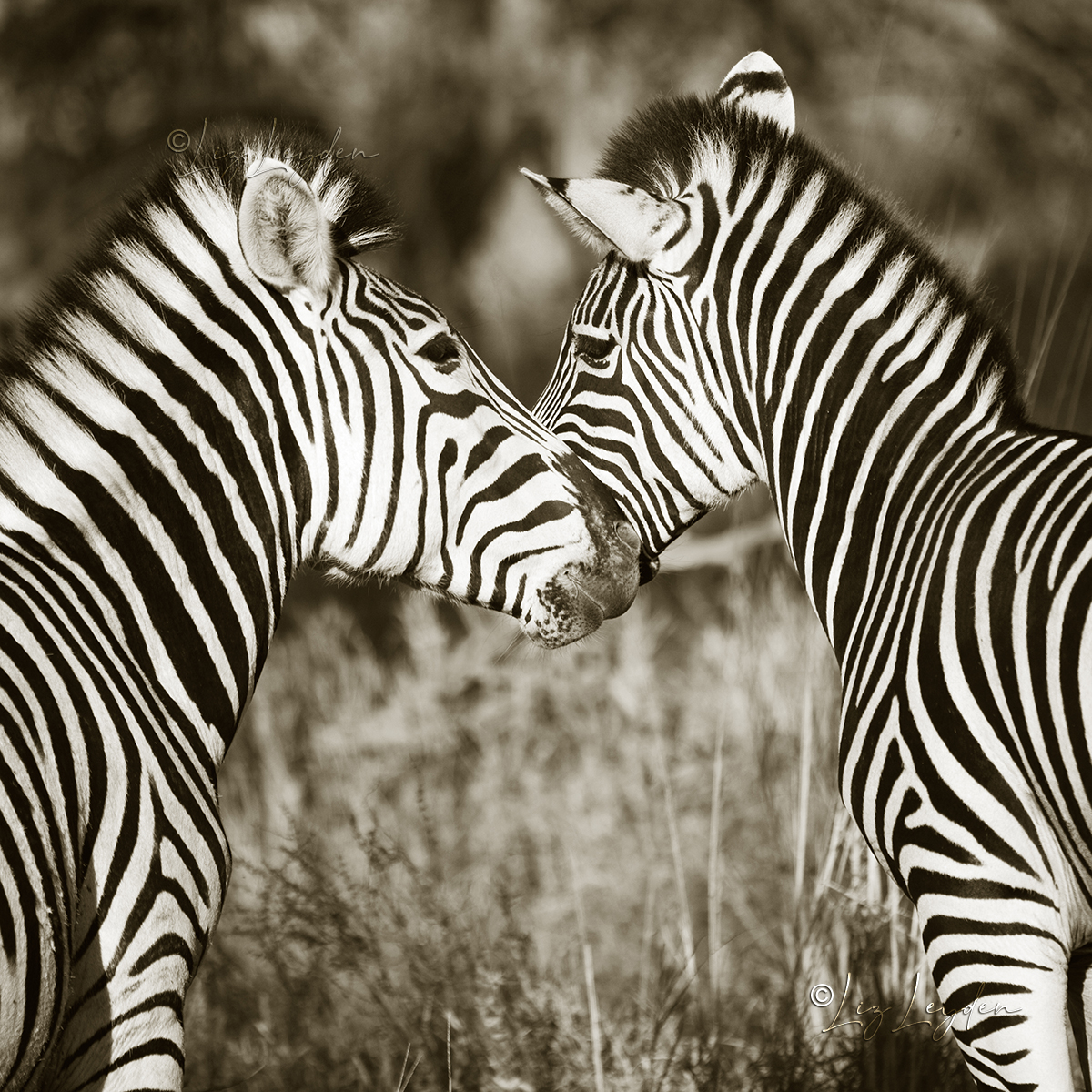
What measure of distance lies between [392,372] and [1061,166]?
30.3 ft

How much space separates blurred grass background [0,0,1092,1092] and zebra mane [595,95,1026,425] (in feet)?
1.47

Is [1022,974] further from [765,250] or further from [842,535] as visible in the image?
[765,250]

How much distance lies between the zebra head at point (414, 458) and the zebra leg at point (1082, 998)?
132cm

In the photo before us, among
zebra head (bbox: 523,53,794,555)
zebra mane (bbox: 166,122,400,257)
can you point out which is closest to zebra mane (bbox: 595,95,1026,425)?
zebra head (bbox: 523,53,794,555)

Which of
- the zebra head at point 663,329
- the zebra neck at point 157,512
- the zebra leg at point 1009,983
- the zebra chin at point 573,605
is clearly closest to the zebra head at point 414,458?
the zebra chin at point 573,605

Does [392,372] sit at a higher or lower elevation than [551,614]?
higher

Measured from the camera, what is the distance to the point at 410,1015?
14.3ft

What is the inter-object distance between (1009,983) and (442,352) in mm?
1885

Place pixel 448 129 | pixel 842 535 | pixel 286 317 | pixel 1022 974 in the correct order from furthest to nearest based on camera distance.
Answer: pixel 448 129
pixel 842 535
pixel 286 317
pixel 1022 974

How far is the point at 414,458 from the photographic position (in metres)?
3.00

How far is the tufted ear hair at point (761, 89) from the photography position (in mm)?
3789

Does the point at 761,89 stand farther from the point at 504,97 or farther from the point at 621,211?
the point at 504,97

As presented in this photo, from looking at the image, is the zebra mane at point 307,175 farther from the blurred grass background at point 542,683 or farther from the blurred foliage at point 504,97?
the blurred foliage at point 504,97

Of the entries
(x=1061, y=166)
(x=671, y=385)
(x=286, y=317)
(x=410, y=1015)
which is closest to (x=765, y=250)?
(x=671, y=385)
